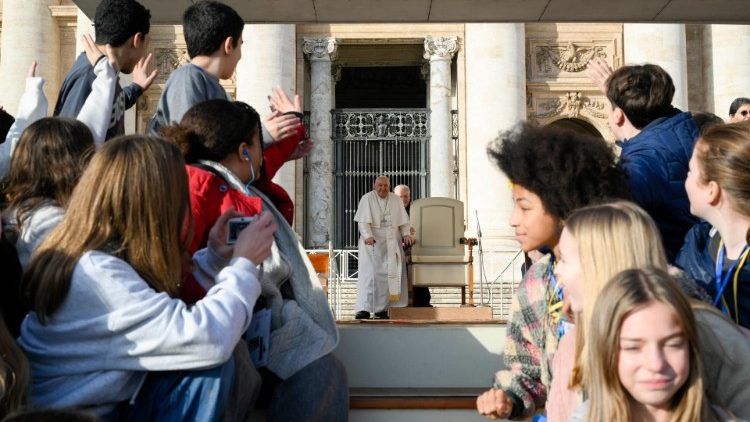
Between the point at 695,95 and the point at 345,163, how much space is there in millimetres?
7173

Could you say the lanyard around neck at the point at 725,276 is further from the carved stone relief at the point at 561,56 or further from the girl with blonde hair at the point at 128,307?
the carved stone relief at the point at 561,56

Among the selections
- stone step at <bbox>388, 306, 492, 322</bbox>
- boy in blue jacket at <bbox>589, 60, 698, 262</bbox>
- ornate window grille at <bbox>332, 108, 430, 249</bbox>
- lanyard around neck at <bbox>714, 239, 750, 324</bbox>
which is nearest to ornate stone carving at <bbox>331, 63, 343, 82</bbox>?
ornate window grille at <bbox>332, 108, 430, 249</bbox>

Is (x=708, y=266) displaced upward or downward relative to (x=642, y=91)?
downward

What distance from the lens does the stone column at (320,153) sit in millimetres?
17016

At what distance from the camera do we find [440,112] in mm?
17203

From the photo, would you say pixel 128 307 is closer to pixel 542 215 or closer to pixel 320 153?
pixel 542 215

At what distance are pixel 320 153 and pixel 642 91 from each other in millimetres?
13581

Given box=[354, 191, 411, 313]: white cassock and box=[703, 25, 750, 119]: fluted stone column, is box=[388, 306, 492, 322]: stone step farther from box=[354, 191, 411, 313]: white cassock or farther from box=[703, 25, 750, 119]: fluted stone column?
box=[703, 25, 750, 119]: fluted stone column

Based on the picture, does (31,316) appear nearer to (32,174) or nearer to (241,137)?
(32,174)

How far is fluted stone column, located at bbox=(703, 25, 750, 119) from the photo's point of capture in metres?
16.6

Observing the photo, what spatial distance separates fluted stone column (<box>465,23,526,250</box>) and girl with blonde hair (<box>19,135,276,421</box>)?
13605mm

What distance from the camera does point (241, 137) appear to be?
3355mm

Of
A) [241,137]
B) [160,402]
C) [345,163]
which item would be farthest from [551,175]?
[345,163]

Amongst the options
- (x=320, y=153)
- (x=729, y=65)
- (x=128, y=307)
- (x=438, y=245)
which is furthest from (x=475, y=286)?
(x=128, y=307)
